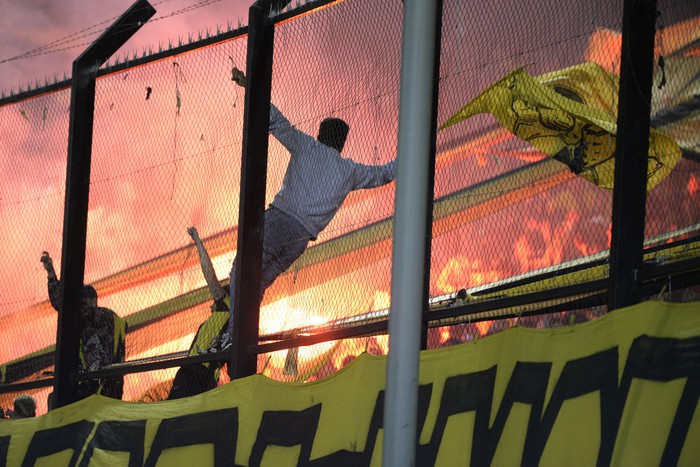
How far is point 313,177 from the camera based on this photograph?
6.70m

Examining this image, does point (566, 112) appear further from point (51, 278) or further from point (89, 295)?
point (51, 278)

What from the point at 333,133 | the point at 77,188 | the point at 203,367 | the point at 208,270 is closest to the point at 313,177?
the point at 333,133

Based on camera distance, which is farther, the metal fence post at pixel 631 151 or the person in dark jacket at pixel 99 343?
the person in dark jacket at pixel 99 343

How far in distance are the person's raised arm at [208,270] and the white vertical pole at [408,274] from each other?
3.55 metres

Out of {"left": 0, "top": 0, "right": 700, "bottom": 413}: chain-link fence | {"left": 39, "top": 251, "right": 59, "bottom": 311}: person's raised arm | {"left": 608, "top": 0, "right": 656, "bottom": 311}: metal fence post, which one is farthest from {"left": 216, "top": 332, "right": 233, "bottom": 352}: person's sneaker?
{"left": 608, "top": 0, "right": 656, "bottom": 311}: metal fence post

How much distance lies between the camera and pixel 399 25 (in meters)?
6.19

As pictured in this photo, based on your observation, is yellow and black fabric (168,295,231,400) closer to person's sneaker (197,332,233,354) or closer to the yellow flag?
person's sneaker (197,332,233,354)

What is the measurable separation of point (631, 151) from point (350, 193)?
5.87 feet

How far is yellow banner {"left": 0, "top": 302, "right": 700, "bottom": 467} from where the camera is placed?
4.31 metres


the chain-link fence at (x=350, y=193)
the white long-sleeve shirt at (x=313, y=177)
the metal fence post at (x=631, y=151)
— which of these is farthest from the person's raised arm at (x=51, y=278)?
the metal fence post at (x=631, y=151)

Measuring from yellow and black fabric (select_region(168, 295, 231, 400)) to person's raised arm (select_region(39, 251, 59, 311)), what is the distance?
1.28 m

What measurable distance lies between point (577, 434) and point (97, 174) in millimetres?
4241

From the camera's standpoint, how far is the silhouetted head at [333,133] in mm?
6505

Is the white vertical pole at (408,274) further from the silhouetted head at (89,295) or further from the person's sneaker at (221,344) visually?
the silhouetted head at (89,295)
